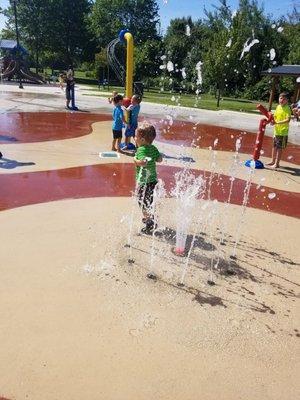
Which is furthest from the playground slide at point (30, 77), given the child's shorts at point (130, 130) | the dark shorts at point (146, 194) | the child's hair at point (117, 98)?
the dark shorts at point (146, 194)

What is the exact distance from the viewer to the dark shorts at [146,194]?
565cm

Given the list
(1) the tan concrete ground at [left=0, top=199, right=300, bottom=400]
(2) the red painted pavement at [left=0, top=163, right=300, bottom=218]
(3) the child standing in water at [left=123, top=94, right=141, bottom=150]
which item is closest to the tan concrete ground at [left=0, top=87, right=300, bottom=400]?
(1) the tan concrete ground at [left=0, top=199, right=300, bottom=400]

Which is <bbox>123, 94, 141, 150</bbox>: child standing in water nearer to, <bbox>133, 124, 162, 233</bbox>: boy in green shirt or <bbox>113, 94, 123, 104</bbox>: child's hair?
<bbox>113, 94, 123, 104</bbox>: child's hair

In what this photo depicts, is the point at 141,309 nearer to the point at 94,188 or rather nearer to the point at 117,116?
the point at 94,188

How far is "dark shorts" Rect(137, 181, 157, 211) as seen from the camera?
5.65m

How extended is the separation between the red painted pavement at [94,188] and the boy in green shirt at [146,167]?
1.90 m

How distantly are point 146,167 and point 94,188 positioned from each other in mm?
2556

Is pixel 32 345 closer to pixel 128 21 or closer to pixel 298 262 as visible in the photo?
pixel 298 262

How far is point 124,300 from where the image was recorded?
13.8ft

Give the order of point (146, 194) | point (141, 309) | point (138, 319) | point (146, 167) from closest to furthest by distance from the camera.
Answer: point (138, 319) → point (141, 309) → point (146, 167) → point (146, 194)

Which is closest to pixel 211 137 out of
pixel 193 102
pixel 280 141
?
pixel 280 141

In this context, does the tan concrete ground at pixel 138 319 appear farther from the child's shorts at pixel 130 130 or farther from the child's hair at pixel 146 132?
the child's shorts at pixel 130 130

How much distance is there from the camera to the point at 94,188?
787cm

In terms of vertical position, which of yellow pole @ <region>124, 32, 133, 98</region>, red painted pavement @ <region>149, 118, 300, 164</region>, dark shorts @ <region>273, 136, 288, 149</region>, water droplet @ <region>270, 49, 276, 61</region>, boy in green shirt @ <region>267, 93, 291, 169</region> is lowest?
red painted pavement @ <region>149, 118, 300, 164</region>
